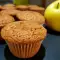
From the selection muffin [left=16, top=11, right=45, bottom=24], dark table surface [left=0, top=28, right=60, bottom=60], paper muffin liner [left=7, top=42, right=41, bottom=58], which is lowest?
dark table surface [left=0, top=28, right=60, bottom=60]

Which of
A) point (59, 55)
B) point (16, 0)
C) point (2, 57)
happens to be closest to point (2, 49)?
point (2, 57)

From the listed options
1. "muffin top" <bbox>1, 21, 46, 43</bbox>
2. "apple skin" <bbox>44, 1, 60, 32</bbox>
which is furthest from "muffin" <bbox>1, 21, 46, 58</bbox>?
"apple skin" <bbox>44, 1, 60, 32</bbox>

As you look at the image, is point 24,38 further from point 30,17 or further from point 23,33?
point 30,17

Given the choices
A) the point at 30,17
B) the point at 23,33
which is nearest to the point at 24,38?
the point at 23,33

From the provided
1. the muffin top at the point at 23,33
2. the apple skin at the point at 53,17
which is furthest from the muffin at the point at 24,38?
the apple skin at the point at 53,17

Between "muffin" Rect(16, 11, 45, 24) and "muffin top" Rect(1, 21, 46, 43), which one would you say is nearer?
"muffin top" Rect(1, 21, 46, 43)

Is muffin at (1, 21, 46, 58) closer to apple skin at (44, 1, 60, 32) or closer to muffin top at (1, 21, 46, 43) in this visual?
muffin top at (1, 21, 46, 43)

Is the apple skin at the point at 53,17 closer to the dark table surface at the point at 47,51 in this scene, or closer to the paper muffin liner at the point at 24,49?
the dark table surface at the point at 47,51
